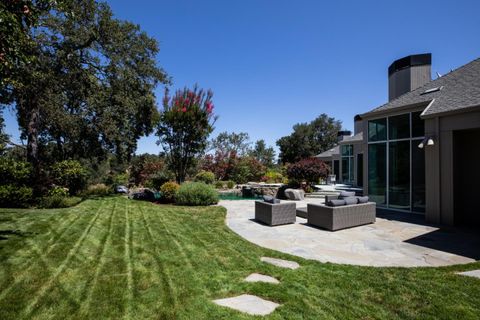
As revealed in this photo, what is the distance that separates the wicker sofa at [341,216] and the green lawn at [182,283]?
8.65ft

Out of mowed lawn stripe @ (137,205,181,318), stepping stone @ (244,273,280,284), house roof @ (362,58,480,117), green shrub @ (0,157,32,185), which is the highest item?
house roof @ (362,58,480,117)

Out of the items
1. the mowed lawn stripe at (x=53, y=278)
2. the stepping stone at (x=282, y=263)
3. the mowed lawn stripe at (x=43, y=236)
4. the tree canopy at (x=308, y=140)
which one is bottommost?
the stepping stone at (x=282, y=263)

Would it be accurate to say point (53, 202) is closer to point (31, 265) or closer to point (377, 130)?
point (31, 265)

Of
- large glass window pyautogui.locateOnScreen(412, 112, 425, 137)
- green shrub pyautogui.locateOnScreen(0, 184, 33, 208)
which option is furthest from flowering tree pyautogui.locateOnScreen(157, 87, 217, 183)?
large glass window pyautogui.locateOnScreen(412, 112, 425, 137)

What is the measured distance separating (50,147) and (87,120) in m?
5.75

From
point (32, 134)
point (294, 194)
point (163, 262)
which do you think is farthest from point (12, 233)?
point (294, 194)

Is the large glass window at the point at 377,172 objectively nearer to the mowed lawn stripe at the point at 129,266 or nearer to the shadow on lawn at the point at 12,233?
the mowed lawn stripe at the point at 129,266

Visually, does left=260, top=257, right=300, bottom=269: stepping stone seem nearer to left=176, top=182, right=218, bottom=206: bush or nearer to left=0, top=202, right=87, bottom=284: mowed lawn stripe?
left=0, top=202, right=87, bottom=284: mowed lawn stripe

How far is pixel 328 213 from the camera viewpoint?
6.97 m

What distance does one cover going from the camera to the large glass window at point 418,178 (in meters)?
8.77

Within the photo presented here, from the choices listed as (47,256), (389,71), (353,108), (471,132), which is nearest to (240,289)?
(47,256)

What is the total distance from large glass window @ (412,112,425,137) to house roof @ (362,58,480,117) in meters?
0.51

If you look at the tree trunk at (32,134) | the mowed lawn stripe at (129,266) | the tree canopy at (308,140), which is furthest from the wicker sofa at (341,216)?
the tree canopy at (308,140)

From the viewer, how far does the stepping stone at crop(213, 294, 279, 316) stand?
113 inches
